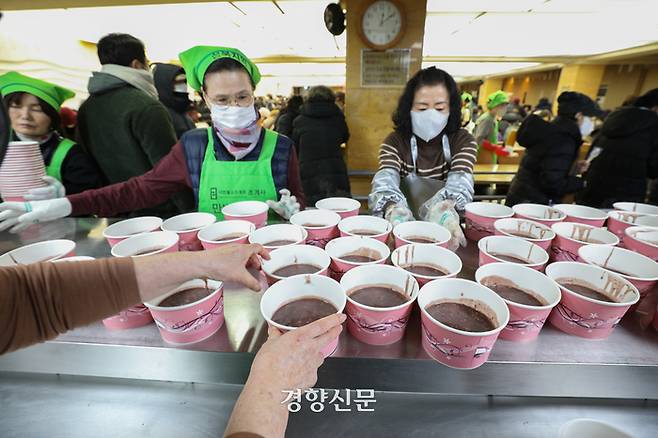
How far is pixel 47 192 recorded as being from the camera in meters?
1.91

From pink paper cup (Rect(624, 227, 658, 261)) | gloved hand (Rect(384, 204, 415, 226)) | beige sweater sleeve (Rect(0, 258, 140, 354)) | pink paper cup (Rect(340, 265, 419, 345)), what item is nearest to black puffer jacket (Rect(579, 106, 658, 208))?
pink paper cup (Rect(624, 227, 658, 261))

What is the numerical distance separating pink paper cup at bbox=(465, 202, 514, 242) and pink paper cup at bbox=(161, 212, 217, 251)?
1327 mm

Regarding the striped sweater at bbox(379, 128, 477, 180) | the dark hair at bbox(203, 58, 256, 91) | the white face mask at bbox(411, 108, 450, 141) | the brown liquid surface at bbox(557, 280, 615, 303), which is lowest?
the brown liquid surface at bbox(557, 280, 615, 303)

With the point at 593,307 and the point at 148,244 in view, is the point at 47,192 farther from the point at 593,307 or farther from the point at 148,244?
the point at 593,307

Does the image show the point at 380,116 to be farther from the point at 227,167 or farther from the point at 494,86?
the point at 494,86

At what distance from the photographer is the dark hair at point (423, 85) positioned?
6.92ft

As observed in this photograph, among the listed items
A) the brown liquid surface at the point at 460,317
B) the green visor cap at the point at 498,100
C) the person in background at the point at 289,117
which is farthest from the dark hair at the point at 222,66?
the green visor cap at the point at 498,100

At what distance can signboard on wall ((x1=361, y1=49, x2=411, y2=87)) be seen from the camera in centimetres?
422

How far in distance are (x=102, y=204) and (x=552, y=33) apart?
9.30 m

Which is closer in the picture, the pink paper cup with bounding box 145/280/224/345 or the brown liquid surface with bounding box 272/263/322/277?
the pink paper cup with bounding box 145/280/224/345

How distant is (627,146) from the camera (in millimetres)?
3453

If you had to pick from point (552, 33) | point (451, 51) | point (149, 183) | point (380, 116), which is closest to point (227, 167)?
point (149, 183)

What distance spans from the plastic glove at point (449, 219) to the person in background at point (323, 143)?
7.92 ft

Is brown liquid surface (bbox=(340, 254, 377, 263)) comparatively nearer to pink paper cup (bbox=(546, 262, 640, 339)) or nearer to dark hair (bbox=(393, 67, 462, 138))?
pink paper cup (bbox=(546, 262, 640, 339))
